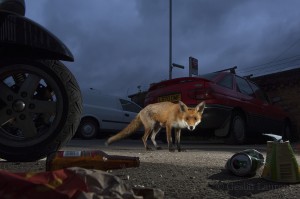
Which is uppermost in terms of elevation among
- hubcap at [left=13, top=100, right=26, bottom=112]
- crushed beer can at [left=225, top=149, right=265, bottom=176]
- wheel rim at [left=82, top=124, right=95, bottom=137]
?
wheel rim at [left=82, top=124, right=95, bottom=137]

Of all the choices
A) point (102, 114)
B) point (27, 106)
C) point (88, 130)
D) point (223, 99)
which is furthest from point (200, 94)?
point (102, 114)

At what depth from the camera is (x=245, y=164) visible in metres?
3.19

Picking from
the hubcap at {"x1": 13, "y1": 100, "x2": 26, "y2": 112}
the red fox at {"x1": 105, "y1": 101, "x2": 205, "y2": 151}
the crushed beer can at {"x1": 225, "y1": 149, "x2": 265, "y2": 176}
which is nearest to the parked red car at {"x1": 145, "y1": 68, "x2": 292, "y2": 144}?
the red fox at {"x1": 105, "y1": 101, "x2": 205, "y2": 151}

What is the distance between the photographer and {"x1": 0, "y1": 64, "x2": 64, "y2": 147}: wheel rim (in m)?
3.18

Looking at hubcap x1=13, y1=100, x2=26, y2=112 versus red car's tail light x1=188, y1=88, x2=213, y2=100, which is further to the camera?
red car's tail light x1=188, y1=88, x2=213, y2=100

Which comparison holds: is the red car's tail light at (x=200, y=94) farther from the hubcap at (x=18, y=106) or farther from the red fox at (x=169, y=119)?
the hubcap at (x=18, y=106)

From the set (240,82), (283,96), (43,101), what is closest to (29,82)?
(43,101)

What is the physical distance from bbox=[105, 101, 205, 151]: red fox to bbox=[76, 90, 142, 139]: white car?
6.66 metres

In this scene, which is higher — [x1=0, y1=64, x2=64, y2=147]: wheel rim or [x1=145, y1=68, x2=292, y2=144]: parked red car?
[x1=145, y1=68, x2=292, y2=144]: parked red car

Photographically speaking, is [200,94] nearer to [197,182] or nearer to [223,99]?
[223,99]

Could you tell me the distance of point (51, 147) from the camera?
10.7ft

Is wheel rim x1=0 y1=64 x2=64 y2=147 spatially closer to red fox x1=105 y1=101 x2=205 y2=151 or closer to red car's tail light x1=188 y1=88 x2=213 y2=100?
red fox x1=105 y1=101 x2=205 y2=151

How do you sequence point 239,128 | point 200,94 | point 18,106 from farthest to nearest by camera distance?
1. point 239,128
2. point 200,94
3. point 18,106

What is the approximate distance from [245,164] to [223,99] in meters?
5.35
